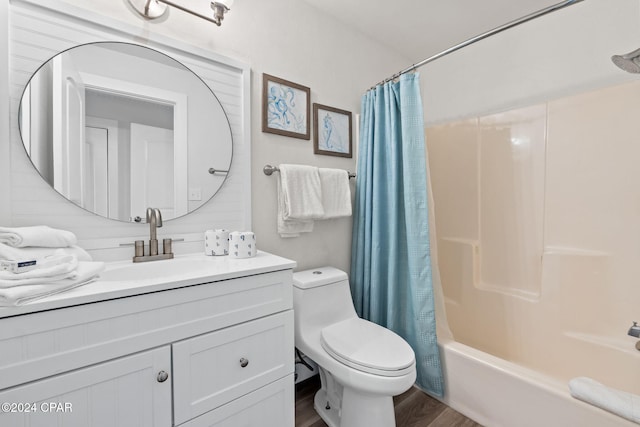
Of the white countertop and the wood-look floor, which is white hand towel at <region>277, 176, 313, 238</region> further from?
the wood-look floor

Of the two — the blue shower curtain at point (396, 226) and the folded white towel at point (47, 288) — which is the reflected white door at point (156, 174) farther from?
the blue shower curtain at point (396, 226)

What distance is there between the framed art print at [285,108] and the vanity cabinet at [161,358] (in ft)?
2.85

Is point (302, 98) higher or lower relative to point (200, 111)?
higher

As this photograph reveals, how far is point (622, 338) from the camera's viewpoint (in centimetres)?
136

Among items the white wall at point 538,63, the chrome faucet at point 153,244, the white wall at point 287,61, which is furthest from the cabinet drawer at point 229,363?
the white wall at point 538,63

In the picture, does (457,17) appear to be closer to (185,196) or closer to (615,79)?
(615,79)

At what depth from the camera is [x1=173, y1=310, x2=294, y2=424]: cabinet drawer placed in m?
0.85

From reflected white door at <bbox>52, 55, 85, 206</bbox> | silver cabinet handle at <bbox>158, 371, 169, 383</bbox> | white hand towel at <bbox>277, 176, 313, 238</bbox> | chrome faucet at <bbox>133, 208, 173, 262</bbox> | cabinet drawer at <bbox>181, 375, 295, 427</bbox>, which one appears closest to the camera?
silver cabinet handle at <bbox>158, 371, 169, 383</bbox>

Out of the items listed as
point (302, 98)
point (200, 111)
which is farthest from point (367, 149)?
point (200, 111)

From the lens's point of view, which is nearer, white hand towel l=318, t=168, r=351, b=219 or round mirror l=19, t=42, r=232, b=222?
round mirror l=19, t=42, r=232, b=222

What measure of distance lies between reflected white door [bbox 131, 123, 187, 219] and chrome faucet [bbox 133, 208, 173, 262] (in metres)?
0.03

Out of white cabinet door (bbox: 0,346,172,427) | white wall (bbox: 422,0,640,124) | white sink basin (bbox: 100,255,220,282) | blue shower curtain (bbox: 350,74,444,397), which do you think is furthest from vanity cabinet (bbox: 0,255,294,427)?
white wall (bbox: 422,0,640,124)

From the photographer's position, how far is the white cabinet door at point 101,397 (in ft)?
2.12

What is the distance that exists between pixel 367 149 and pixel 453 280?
1.14 meters
